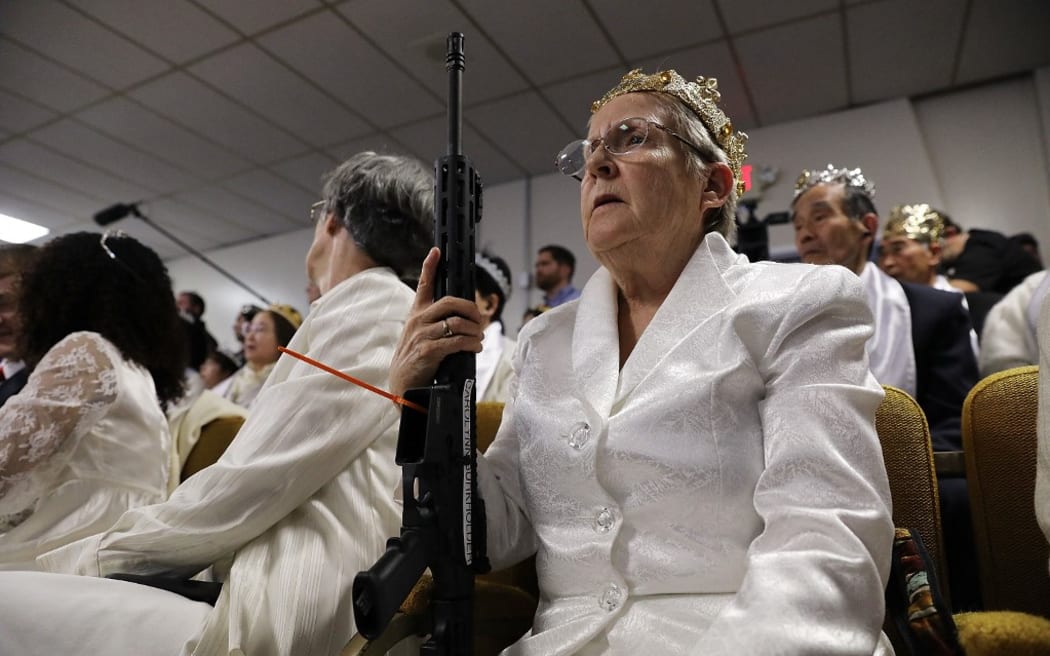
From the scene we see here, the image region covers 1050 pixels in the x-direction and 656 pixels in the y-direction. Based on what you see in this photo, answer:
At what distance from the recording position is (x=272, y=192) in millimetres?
5453

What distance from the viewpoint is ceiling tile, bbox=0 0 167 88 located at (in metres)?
3.34

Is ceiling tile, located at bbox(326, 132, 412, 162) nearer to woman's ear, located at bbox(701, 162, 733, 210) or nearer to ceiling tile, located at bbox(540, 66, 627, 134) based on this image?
ceiling tile, located at bbox(540, 66, 627, 134)

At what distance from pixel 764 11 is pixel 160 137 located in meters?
3.74

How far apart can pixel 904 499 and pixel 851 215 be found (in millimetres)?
1582

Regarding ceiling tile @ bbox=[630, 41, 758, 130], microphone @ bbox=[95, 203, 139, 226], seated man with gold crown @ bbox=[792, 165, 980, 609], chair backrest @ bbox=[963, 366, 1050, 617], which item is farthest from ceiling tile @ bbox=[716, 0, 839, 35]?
microphone @ bbox=[95, 203, 139, 226]

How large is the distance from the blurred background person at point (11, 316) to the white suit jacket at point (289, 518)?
1.99 ft

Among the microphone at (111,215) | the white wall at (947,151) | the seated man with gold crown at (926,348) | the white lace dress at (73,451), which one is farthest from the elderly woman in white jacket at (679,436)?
the microphone at (111,215)

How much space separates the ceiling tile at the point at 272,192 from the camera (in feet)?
17.0

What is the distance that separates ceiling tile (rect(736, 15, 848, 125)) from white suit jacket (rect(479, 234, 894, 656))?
3.06 meters

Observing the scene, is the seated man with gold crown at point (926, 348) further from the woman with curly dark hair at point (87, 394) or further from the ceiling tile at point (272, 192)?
the ceiling tile at point (272, 192)

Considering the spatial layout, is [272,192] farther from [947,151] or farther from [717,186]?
[717,186]

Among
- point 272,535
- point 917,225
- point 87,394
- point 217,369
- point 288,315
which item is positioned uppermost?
point 917,225

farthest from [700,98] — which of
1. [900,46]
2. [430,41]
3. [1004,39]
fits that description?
[1004,39]

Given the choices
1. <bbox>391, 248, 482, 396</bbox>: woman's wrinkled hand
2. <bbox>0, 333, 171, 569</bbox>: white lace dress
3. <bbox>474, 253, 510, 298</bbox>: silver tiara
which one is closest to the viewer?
<bbox>391, 248, 482, 396</bbox>: woman's wrinkled hand
